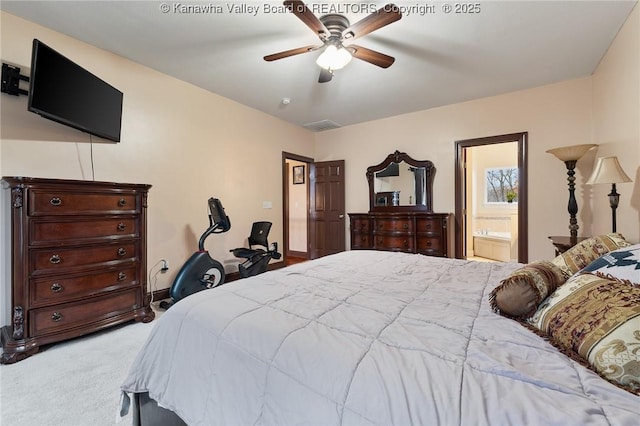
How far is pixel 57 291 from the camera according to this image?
2236 mm

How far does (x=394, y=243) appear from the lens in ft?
14.6

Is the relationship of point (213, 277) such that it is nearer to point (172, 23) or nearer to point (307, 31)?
point (172, 23)

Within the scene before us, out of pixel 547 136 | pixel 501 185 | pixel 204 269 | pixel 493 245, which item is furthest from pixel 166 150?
pixel 501 185

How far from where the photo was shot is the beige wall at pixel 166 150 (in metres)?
2.43

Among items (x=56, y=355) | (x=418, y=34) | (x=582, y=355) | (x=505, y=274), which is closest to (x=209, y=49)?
(x=418, y=34)

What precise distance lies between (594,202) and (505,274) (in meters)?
2.78

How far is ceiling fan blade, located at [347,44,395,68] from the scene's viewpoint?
2326 millimetres

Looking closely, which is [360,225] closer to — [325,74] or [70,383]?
[325,74]

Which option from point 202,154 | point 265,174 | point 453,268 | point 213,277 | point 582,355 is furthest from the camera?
point 265,174

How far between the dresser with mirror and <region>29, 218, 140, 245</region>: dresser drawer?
126 inches

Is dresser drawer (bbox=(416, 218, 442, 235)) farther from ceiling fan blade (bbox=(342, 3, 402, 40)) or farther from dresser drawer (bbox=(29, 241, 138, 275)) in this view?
dresser drawer (bbox=(29, 241, 138, 275))

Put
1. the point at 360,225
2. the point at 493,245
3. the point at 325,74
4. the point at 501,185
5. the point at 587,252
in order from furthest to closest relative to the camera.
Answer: the point at 501,185 < the point at 493,245 < the point at 360,225 < the point at 325,74 < the point at 587,252

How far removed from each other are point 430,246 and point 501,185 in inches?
135

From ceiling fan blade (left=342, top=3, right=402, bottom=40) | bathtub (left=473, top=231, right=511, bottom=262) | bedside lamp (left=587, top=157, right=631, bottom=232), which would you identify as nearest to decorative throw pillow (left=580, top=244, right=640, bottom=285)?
bedside lamp (left=587, top=157, right=631, bottom=232)
